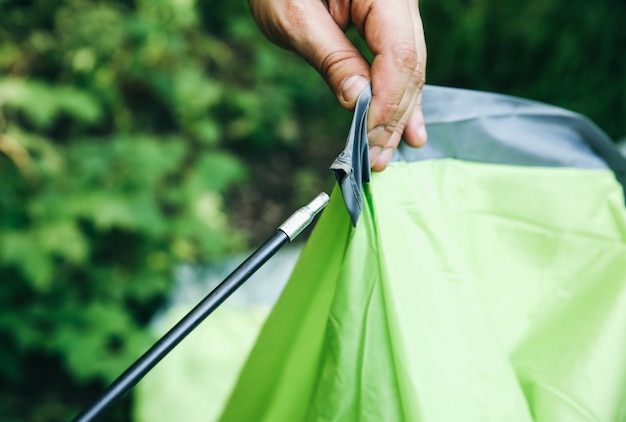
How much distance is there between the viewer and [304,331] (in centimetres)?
65

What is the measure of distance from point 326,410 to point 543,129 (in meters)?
0.54

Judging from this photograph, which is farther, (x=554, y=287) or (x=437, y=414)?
(x=554, y=287)

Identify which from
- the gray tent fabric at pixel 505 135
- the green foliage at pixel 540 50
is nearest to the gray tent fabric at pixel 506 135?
the gray tent fabric at pixel 505 135

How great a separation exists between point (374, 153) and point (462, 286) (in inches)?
7.3

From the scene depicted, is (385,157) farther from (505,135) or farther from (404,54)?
(505,135)

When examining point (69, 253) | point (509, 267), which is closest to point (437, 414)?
point (509, 267)

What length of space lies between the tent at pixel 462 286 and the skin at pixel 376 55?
0.03m

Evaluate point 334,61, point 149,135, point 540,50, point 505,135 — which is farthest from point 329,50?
point 540,50

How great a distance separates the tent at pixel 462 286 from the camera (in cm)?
55

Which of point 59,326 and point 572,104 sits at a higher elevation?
point 59,326

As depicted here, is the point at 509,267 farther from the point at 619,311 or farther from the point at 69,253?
the point at 69,253

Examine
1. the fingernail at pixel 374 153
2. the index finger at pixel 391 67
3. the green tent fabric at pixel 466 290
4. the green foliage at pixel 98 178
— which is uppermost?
the green foliage at pixel 98 178

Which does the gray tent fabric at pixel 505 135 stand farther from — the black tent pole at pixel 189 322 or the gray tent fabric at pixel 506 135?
the black tent pole at pixel 189 322

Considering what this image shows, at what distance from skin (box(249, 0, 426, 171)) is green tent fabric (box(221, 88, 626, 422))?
0.15 ft
